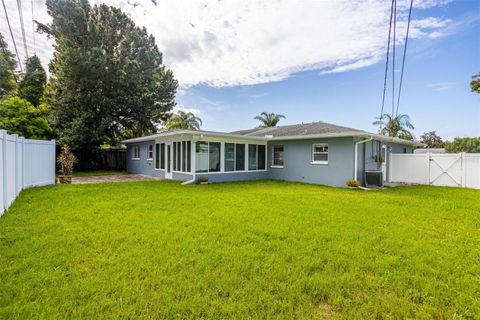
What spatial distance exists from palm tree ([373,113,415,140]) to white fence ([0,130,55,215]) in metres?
26.1

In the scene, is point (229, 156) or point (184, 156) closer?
point (184, 156)

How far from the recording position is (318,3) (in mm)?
8992

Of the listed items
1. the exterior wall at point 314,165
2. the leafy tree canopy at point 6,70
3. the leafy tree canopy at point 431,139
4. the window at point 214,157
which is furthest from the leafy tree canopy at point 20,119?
the leafy tree canopy at point 431,139

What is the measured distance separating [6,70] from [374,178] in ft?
69.8

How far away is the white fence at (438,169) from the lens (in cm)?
1152

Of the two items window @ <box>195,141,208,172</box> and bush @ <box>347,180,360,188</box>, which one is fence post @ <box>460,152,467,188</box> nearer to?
bush @ <box>347,180,360,188</box>

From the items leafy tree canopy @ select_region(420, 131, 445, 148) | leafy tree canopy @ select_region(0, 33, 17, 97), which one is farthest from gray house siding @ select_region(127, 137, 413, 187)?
leafy tree canopy @ select_region(420, 131, 445, 148)

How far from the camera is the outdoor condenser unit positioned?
11195mm

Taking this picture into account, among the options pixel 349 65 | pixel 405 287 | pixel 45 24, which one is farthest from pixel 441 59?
pixel 45 24

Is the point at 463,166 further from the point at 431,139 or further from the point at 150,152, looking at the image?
the point at 431,139

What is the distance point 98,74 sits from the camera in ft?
53.7

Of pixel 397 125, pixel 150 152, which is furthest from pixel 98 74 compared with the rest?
pixel 397 125

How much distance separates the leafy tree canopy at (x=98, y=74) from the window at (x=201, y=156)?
30.6 ft

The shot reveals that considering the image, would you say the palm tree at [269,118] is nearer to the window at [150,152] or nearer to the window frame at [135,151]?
the window frame at [135,151]
